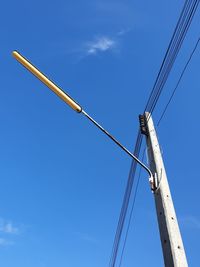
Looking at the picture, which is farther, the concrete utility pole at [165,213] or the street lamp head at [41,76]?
the street lamp head at [41,76]

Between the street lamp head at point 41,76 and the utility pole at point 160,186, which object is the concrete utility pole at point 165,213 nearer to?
the utility pole at point 160,186

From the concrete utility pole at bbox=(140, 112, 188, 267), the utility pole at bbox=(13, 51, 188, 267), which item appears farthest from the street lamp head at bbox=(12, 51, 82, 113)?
the concrete utility pole at bbox=(140, 112, 188, 267)

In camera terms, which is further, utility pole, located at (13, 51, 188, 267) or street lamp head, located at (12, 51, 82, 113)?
street lamp head, located at (12, 51, 82, 113)

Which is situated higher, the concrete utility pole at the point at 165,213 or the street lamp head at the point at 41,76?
the street lamp head at the point at 41,76

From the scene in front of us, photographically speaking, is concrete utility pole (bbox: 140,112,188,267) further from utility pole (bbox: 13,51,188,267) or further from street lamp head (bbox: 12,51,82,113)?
street lamp head (bbox: 12,51,82,113)

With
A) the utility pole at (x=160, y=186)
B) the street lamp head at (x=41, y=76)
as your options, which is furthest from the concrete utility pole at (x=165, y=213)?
the street lamp head at (x=41, y=76)

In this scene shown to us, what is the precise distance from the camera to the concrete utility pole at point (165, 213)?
434 centimetres

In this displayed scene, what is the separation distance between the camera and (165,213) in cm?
485

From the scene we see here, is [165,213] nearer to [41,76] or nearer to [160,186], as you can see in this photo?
[160,186]

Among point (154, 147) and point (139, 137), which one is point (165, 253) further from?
point (139, 137)

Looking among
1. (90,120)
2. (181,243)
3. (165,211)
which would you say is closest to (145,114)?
(90,120)

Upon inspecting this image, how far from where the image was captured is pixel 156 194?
535cm

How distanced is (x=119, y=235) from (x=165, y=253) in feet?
26.2

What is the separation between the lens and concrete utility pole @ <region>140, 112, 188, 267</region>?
4340 millimetres
